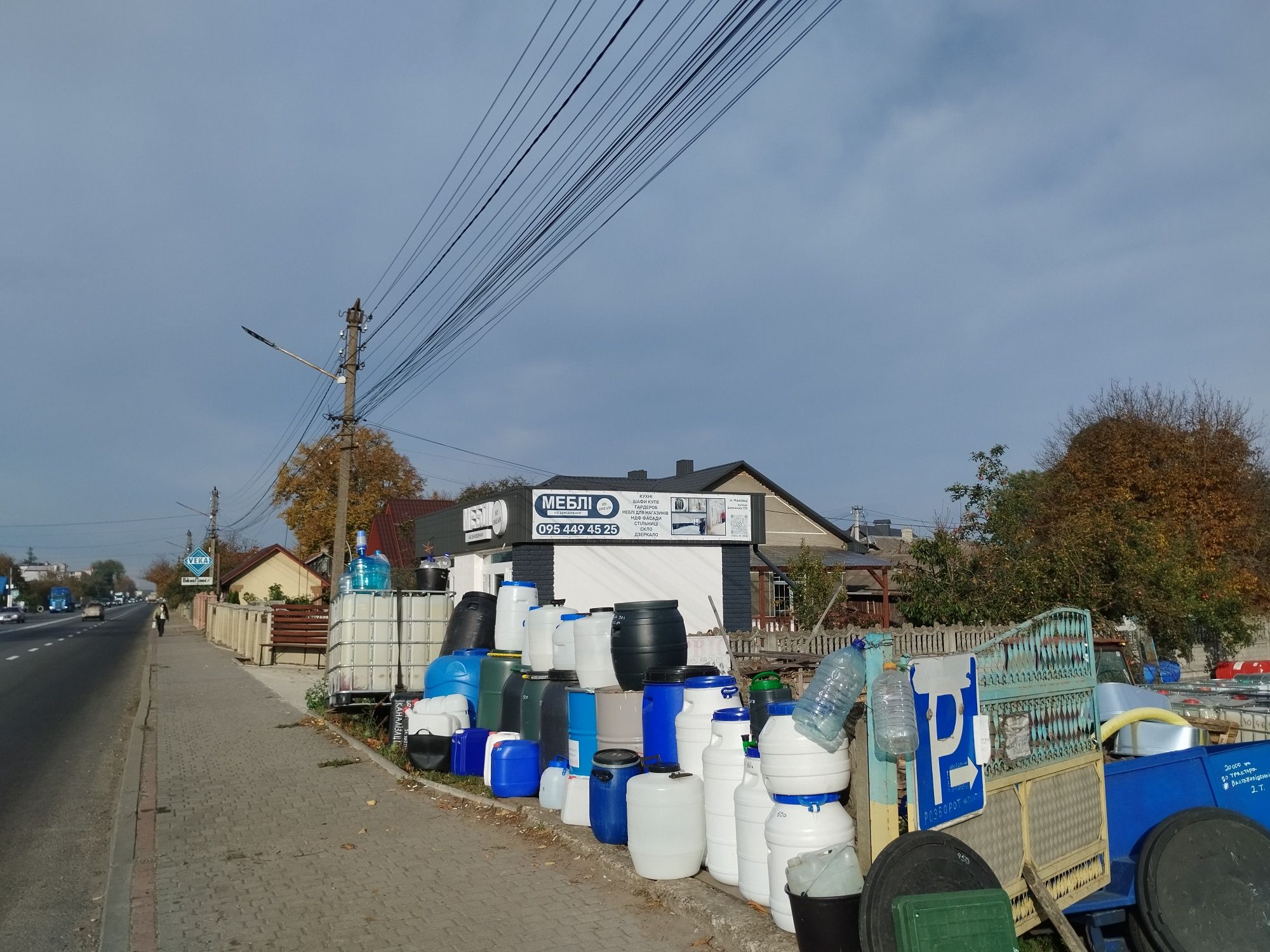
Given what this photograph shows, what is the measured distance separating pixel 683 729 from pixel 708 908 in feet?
4.21

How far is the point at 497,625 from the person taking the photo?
11.6 metres

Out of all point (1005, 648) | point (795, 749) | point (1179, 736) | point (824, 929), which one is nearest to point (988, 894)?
point (824, 929)

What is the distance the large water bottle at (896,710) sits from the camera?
443 cm

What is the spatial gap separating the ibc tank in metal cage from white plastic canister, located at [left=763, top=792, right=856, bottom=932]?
8.65m

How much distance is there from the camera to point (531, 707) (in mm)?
8891

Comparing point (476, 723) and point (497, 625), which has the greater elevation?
point (497, 625)

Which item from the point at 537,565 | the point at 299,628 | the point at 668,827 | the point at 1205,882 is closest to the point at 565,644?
the point at 668,827

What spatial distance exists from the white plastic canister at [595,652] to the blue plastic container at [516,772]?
0.88 meters

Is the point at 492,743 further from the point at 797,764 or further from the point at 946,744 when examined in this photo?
the point at 946,744

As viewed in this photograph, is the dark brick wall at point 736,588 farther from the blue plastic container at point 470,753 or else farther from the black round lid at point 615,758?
the black round lid at point 615,758

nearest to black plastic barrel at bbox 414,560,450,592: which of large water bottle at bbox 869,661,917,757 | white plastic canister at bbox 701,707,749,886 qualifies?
white plastic canister at bbox 701,707,749,886

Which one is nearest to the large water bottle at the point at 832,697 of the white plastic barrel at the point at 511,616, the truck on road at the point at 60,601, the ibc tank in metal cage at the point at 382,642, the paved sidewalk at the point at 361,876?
the paved sidewalk at the point at 361,876

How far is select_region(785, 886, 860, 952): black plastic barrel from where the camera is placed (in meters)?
4.47

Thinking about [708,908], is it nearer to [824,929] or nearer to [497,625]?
[824,929]
